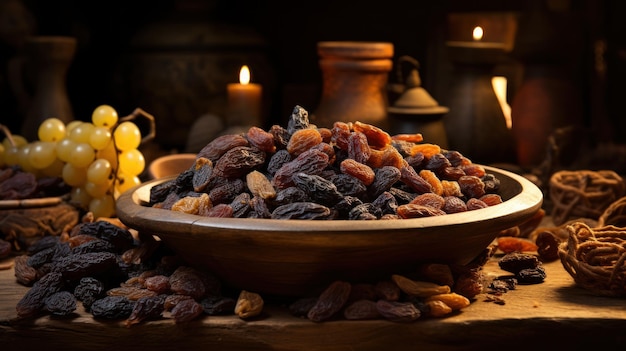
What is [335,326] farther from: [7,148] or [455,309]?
[7,148]

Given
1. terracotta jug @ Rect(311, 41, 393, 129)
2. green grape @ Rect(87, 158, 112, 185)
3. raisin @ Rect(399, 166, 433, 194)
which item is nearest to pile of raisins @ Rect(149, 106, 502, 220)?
raisin @ Rect(399, 166, 433, 194)

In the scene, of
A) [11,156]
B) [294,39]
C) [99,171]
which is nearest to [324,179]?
[99,171]

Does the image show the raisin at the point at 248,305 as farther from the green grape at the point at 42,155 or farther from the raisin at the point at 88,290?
the green grape at the point at 42,155

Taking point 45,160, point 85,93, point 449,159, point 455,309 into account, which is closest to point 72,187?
point 45,160

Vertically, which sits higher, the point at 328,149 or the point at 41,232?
the point at 328,149

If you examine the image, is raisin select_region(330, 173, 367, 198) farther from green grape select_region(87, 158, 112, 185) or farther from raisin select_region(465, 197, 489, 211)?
green grape select_region(87, 158, 112, 185)

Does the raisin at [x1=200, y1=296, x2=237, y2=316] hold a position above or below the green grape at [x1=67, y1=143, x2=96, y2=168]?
below

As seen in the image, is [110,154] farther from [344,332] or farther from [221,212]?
[344,332]
